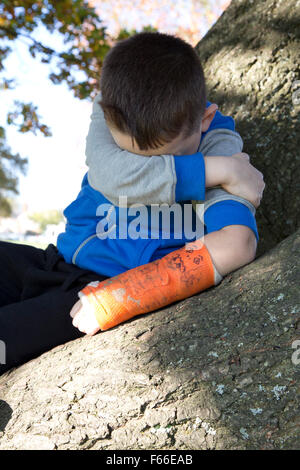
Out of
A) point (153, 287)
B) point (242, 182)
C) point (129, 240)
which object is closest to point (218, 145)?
point (242, 182)

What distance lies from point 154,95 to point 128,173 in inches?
12.1

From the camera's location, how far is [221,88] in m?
2.50

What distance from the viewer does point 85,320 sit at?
1.76m

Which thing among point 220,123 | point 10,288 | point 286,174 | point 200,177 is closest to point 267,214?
point 286,174

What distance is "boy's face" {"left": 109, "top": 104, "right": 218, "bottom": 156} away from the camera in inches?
69.3

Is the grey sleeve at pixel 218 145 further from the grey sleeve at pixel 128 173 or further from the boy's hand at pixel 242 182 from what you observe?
the grey sleeve at pixel 128 173

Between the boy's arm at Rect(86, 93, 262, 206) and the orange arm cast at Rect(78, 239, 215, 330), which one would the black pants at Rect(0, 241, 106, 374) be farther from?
the boy's arm at Rect(86, 93, 262, 206)

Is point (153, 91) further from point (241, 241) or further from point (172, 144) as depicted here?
point (241, 241)

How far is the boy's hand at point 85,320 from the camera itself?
1734 millimetres

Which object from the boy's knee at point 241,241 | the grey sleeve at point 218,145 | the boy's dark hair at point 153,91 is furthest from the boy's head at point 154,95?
the boy's knee at point 241,241

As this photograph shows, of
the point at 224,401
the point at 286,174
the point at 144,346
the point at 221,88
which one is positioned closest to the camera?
the point at 224,401

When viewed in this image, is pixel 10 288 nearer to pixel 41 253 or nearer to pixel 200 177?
pixel 41 253

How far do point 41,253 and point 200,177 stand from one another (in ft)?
3.32

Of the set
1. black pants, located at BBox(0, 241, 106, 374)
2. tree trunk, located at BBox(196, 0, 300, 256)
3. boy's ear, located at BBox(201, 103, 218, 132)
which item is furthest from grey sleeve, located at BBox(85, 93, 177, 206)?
tree trunk, located at BBox(196, 0, 300, 256)
